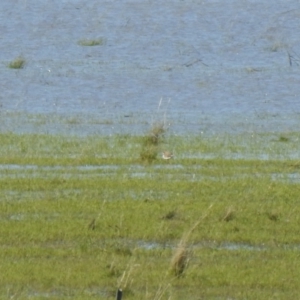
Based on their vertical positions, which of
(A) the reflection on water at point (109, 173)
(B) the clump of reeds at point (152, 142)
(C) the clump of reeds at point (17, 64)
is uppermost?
(A) the reflection on water at point (109, 173)

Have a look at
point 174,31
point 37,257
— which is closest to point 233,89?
point 174,31

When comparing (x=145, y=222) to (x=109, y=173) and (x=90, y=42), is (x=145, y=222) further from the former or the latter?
(x=90, y=42)

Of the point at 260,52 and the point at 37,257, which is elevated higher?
the point at 37,257

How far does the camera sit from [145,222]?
1191 cm

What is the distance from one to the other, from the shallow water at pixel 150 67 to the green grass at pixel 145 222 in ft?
11.7

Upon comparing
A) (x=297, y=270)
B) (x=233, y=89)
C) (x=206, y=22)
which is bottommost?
(x=206, y=22)

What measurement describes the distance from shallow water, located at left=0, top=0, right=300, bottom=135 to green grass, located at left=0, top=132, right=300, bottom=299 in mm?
3568

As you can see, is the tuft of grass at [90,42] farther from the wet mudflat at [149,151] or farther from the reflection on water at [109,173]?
the reflection on water at [109,173]

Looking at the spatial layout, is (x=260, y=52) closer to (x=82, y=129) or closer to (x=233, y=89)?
A: (x=233, y=89)

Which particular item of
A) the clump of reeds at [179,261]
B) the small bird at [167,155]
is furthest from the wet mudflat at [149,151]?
the small bird at [167,155]

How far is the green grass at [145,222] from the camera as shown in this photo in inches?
384

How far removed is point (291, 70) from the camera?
2814 centimetres

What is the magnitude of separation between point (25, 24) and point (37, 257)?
2424 centimetres

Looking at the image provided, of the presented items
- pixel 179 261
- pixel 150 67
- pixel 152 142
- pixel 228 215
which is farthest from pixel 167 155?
pixel 150 67
